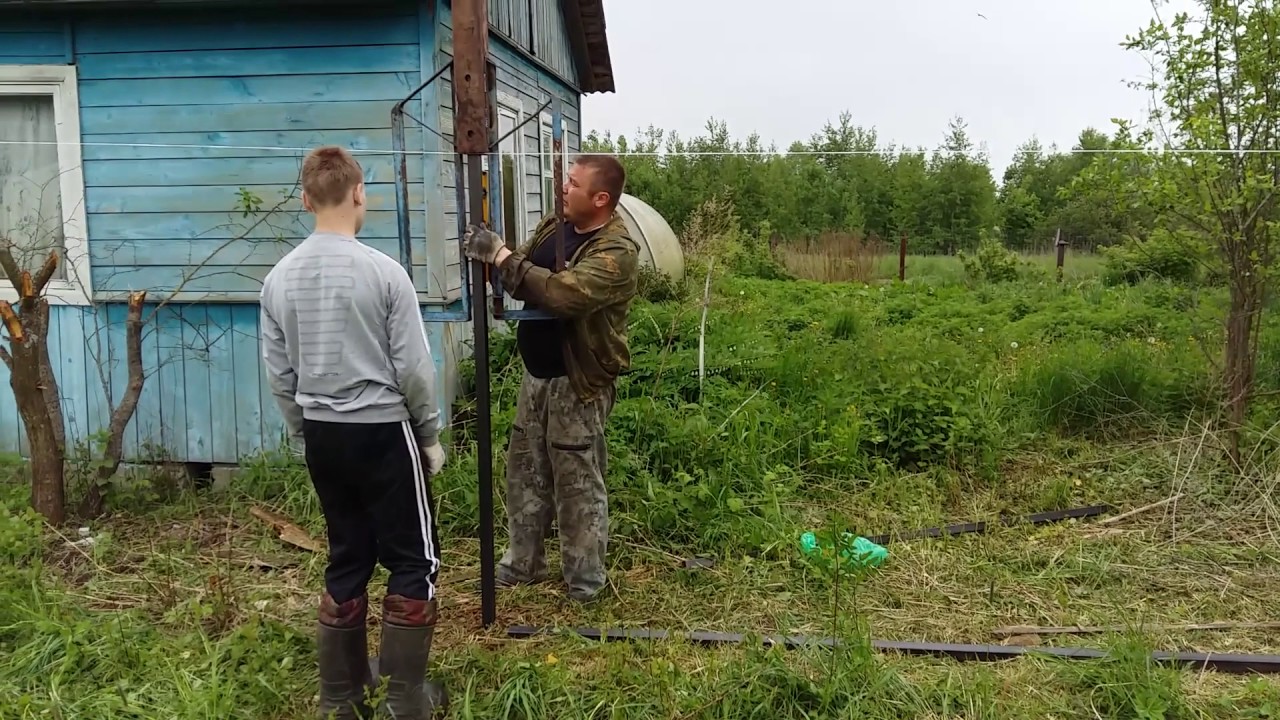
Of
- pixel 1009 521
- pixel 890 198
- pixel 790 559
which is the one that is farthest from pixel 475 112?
pixel 890 198

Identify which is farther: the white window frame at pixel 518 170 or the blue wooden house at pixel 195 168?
the white window frame at pixel 518 170

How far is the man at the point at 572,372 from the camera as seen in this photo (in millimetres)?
3391

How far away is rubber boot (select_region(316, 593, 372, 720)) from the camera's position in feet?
9.23

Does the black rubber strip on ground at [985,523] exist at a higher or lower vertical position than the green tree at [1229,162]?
lower

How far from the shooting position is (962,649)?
3344mm

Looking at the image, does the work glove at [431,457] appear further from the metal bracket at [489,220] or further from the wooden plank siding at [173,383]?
the wooden plank siding at [173,383]

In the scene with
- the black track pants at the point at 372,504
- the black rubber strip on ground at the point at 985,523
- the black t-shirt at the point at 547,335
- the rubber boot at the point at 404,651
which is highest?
the black t-shirt at the point at 547,335

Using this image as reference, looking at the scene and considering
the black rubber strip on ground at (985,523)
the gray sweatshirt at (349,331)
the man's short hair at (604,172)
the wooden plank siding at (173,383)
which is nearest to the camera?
the gray sweatshirt at (349,331)

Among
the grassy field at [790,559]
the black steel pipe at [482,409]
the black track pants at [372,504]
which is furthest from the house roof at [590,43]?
the black track pants at [372,504]

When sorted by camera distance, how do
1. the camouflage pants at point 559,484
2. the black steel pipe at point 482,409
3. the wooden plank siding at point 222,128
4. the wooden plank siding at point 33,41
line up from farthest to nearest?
the wooden plank siding at point 33,41 < the wooden plank siding at point 222,128 < the camouflage pants at point 559,484 < the black steel pipe at point 482,409

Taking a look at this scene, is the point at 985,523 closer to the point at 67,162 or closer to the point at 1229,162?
the point at 1229,162

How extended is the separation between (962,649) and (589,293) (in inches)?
74.8

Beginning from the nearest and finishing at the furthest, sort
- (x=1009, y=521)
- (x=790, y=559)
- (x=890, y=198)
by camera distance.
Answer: (x=790, y=559)
(x=1009, y=521)
(x=890, y=198)

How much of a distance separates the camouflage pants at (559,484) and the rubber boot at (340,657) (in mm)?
1093
